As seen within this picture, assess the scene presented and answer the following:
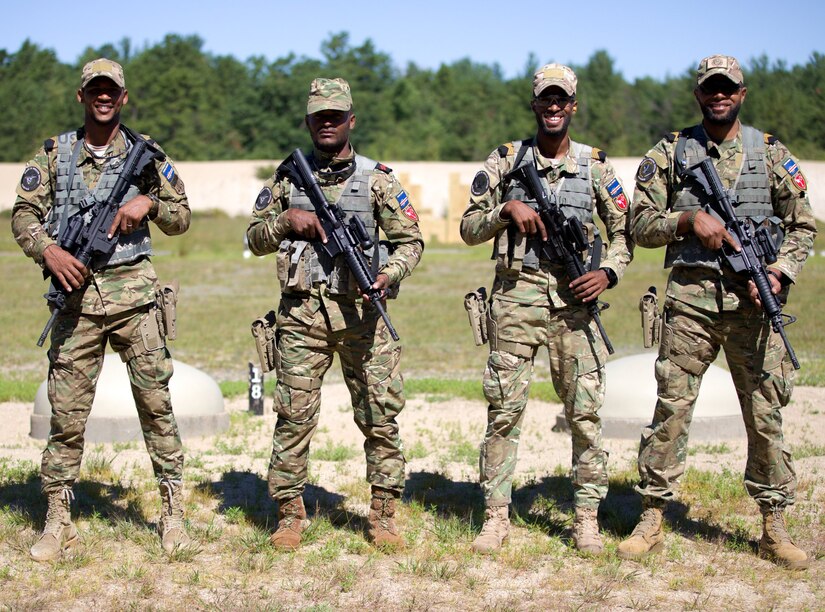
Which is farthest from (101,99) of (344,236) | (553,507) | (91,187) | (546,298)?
(553,507)

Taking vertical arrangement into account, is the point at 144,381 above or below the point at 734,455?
above

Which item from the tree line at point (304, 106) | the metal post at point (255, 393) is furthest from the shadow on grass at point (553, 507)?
the tree line at point (304, 106)

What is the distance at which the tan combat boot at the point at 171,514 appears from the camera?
19.6 ft

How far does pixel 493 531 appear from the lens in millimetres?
6012

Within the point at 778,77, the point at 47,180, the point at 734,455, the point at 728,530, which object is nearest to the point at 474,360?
the point at 734,455

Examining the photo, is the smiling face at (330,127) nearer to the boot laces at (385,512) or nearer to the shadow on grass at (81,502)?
the boot laces at (385,512)

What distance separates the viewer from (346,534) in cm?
632

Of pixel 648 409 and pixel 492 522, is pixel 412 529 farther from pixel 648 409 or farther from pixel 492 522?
pixel 648 409

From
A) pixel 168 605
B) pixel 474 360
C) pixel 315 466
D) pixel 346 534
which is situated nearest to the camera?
pixel 168 605

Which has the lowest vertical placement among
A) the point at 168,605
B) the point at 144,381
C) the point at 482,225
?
the point at 168,605

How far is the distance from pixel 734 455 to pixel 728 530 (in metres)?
2.15

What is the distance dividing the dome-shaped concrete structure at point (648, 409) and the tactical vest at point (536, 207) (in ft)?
11.1

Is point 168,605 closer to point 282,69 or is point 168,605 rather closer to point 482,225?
point 482,225

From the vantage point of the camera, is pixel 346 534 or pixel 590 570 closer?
pixel 590 570
